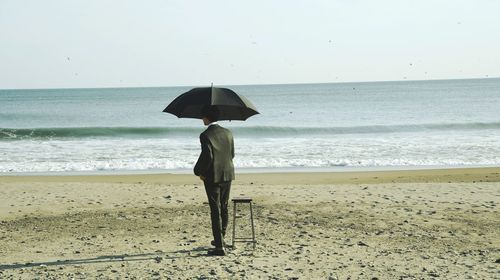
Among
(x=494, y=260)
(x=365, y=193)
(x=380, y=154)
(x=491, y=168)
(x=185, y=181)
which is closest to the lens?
(x=494, y=260)

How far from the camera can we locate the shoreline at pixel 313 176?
14375 mm

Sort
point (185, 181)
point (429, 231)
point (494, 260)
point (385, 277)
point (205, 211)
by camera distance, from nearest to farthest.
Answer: point (385, 277) < point (494, 260) < point (429, 231) < point (205, 211) < point (185, 181)

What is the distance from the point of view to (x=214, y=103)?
6617 mm

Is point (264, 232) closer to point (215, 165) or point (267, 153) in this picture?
point (215, 165)

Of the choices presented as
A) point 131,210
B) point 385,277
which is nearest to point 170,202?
point 131,210

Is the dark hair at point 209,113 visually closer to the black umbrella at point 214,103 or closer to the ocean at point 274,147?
the black umbrella at point 214,103

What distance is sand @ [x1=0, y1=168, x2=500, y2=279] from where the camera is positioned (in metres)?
6.29

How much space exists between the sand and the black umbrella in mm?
1687

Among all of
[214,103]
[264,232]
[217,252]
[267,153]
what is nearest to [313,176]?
[267,153]

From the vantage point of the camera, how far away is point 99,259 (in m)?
6.82

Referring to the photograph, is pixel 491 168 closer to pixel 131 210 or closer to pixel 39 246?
pixel 131 210

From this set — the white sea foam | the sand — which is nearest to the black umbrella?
the sand

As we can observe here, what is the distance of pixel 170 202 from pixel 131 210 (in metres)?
0.91

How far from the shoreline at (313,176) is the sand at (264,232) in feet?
5.95
